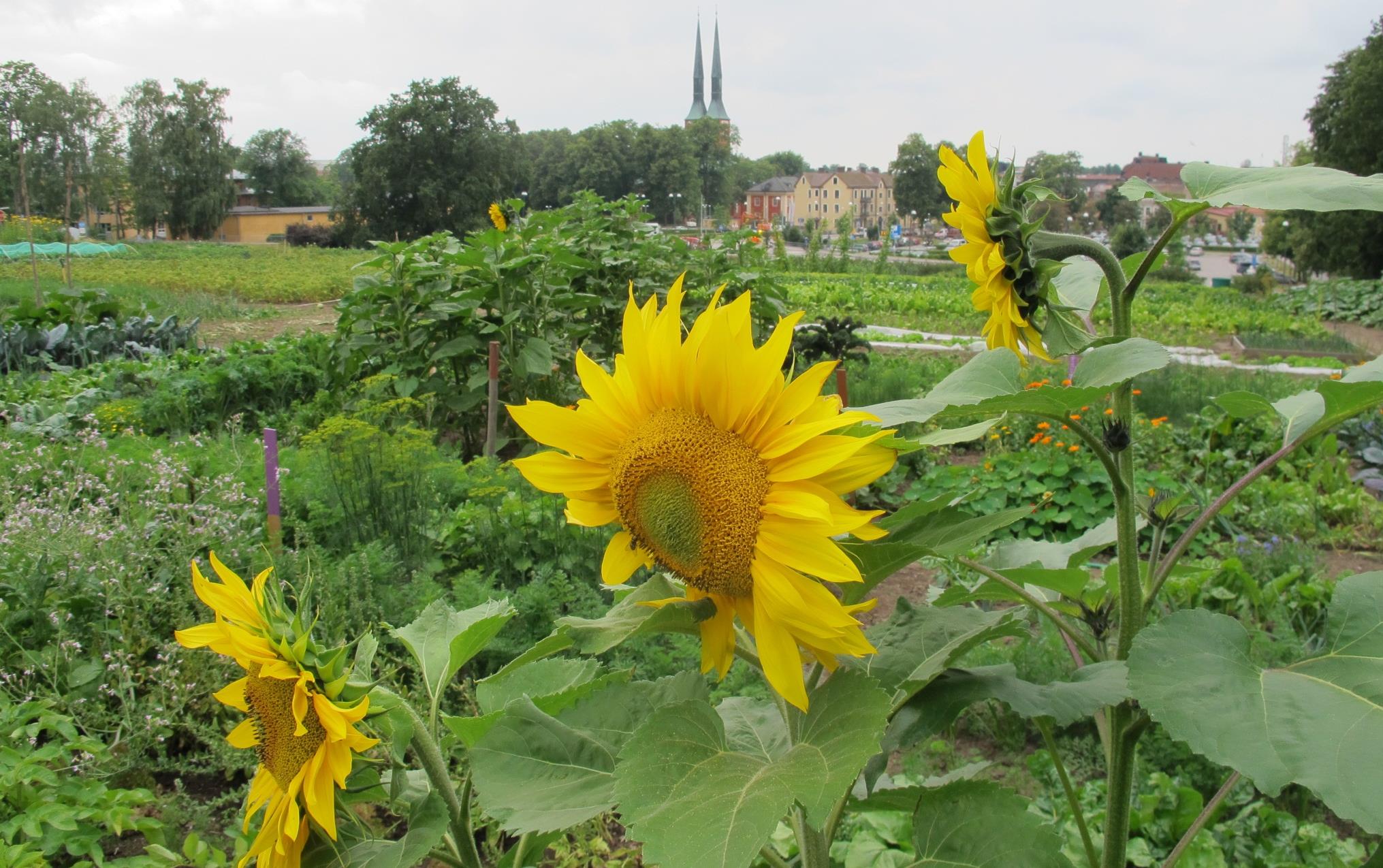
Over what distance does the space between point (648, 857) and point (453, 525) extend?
3213 mm

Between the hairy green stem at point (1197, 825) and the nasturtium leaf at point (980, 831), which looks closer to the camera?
the nasturtium leaf at point (980, 831)

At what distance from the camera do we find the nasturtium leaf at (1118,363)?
779mm

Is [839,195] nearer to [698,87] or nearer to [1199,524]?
[698,87]

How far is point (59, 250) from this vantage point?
28766mm

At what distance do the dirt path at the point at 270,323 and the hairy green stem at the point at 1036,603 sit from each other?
10.9 m

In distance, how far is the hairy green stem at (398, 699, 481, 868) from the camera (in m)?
0.85

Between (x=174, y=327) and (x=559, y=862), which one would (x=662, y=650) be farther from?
(x=174, y=327)

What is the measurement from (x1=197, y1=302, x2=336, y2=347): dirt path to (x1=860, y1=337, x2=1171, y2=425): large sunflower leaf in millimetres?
10985

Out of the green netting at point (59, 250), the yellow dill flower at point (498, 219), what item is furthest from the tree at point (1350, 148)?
the green netting at point (59, 250)

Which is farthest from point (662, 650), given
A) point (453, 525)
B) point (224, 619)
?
point (224, 619)

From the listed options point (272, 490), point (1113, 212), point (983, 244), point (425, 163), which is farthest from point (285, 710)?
point (1113, 212)

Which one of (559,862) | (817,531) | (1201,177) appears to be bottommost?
(559,862)

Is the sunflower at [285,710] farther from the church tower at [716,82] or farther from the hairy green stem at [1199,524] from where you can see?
the church tower at [716,82]

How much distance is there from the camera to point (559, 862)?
2.10m
